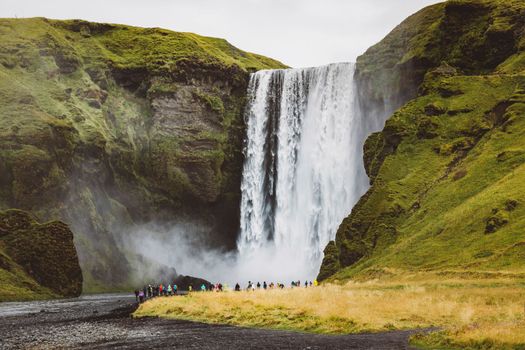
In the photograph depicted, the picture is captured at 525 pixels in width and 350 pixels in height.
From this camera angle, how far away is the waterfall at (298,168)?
103812 mm

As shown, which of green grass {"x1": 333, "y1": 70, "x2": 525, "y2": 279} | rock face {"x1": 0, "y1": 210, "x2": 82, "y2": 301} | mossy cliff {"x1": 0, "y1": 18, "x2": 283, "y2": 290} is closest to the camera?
green grass {"x1": 333, "y1": 70, "x2": 525, "y2": 279}

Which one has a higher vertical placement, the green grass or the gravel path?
the green grass

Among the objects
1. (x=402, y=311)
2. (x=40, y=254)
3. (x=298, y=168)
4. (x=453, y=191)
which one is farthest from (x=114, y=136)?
(x=402, y=311)

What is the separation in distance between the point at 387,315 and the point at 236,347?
1146 centimetres

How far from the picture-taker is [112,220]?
122m

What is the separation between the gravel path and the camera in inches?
1148

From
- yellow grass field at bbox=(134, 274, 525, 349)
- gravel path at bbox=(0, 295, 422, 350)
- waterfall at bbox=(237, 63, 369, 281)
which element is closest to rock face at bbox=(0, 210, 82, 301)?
waterfall at bbox=(237, 63, 369, 281)

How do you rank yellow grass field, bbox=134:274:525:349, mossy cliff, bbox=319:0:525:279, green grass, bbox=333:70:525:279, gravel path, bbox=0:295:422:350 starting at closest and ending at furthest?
yellow grass field, bbox=134:274:525:349 < gravel path, bbox=0:295:422:350 < green grass, bbox=333:70:525:279 < mossy cliff, bbox=319:0:525:279

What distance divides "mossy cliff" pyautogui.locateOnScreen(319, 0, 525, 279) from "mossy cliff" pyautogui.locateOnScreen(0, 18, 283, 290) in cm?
3618

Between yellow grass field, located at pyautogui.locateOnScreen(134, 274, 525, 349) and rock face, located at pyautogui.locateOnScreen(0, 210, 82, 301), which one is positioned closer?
yellow grass field, located at pyautogui.locateOnScreen(134, 274, 525, 349)

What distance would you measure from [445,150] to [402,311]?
48862 mm

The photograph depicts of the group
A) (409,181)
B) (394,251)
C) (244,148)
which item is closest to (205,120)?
(244,148)

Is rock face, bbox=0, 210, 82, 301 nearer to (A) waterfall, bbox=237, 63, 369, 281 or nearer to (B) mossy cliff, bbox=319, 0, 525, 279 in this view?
(A) waterfall, bbox=237, 63, 369, 281

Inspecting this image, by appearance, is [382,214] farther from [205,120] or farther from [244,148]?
[205,120]
